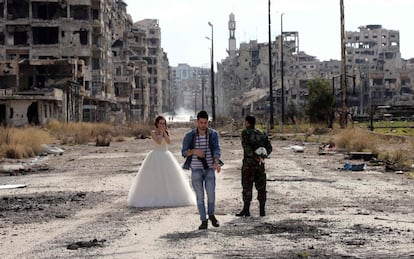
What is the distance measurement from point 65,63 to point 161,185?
60.5m

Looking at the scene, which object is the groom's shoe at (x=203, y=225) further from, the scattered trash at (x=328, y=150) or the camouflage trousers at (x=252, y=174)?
the scattered trash at (x=328, y=150)

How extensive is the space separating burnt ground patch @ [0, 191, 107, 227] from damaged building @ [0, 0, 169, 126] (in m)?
44.3

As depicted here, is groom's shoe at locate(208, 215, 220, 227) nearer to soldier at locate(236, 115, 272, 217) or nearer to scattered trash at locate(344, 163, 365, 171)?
soldier at locate(236, 115, 272, 217)

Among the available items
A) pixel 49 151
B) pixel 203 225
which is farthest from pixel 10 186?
pixel 49 151

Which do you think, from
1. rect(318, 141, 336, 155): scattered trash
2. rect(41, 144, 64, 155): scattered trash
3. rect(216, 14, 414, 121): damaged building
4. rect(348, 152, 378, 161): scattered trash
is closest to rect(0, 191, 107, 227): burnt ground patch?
rect(348, 152, 378, 161): scattered trash

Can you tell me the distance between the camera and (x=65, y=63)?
71.7m

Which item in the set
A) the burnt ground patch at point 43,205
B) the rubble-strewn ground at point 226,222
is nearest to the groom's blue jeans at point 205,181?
the rubble-strewn ground at point 226,222

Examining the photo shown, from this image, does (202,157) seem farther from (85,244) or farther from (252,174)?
(85,244)

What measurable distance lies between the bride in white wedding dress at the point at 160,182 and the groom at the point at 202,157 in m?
2.45

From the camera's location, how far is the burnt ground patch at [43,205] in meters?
12.5

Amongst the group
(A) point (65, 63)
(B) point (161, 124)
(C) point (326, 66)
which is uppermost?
(C) point (326, 66)

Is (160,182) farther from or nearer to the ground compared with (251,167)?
nearer to the ground

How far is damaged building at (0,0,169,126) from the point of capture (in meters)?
63.8

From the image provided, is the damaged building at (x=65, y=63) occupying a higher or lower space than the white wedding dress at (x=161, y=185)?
higher
